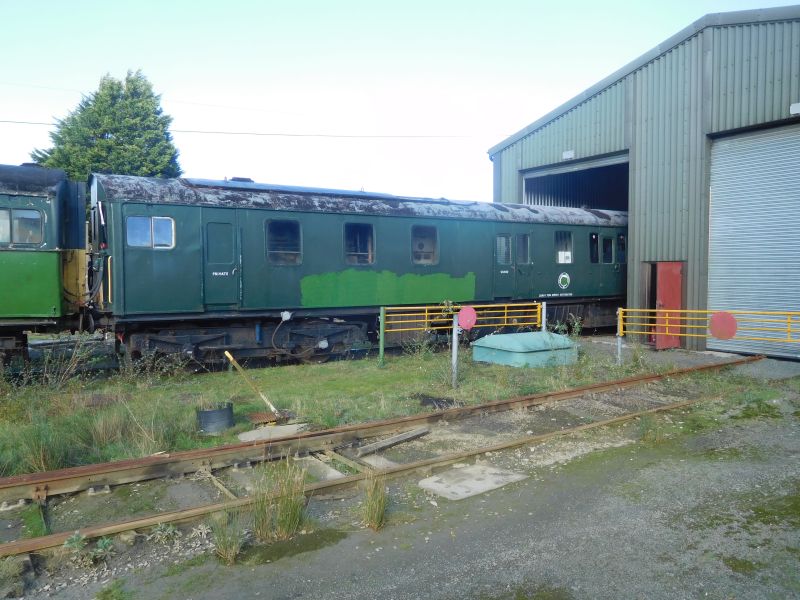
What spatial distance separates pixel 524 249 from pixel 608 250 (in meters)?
3.53

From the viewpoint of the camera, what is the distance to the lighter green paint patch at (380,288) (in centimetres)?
1229

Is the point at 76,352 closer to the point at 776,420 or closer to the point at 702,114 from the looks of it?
the point at 776,420

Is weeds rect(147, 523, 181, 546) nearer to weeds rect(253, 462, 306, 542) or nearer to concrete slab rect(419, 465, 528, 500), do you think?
weeds rect(253, 462, 306, 542)

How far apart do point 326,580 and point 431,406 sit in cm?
472

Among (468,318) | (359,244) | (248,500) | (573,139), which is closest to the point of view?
(248,500)

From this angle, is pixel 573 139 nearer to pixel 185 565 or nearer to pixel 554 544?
pixel 554 544

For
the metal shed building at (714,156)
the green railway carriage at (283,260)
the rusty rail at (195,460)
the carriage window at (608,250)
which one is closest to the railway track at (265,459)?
the rusty rail at (195,460)

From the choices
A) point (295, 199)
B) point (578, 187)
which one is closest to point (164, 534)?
point (295, 199)

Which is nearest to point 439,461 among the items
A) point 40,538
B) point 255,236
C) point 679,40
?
point 40,538

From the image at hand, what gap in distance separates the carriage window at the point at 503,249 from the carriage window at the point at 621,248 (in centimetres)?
452

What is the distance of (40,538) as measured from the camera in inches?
161

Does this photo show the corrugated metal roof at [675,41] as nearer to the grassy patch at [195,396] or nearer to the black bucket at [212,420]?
the grassy patch at [195,396]

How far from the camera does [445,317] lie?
46.4 ft

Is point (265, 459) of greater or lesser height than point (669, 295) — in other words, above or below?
below
